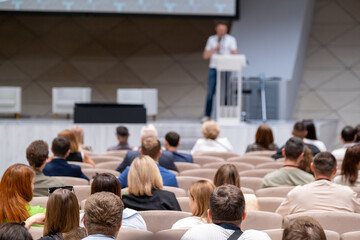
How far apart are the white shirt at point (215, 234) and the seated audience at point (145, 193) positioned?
43.9 inches

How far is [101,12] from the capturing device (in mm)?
11570

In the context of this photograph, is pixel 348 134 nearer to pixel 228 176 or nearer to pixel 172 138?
pixel 172 138

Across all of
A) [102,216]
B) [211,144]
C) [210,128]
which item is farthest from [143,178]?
[211,144]

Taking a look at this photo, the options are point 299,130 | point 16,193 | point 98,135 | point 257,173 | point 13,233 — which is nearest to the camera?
point 13,233

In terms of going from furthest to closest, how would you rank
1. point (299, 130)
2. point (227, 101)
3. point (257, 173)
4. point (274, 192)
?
1. point (227, 101)
2. point (299, 130)
3. point (257, 173)
4. point (274, 192)

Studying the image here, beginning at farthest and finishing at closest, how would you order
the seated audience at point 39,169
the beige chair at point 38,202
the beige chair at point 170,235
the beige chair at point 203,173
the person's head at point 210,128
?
1. the person's head at point 210,128
2. the beige chair at point 203,173
3. the seated audience at point 39,169
4. the beige chair at point 38,202
5. the beige chair at point 170,235

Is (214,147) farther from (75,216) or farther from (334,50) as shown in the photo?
(334,50)

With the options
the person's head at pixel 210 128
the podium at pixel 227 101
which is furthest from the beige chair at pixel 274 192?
the podium at pixel 227 101

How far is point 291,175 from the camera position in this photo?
4758 mm

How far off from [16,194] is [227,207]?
124 centimetres

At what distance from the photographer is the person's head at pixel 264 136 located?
22.6 ft

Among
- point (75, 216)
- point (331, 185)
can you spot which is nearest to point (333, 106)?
point (331, 185)

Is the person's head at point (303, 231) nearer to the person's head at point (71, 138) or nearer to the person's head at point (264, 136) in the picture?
the person's head at point (71, 138)

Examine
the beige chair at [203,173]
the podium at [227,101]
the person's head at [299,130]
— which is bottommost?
the beige chair at [203,173]
